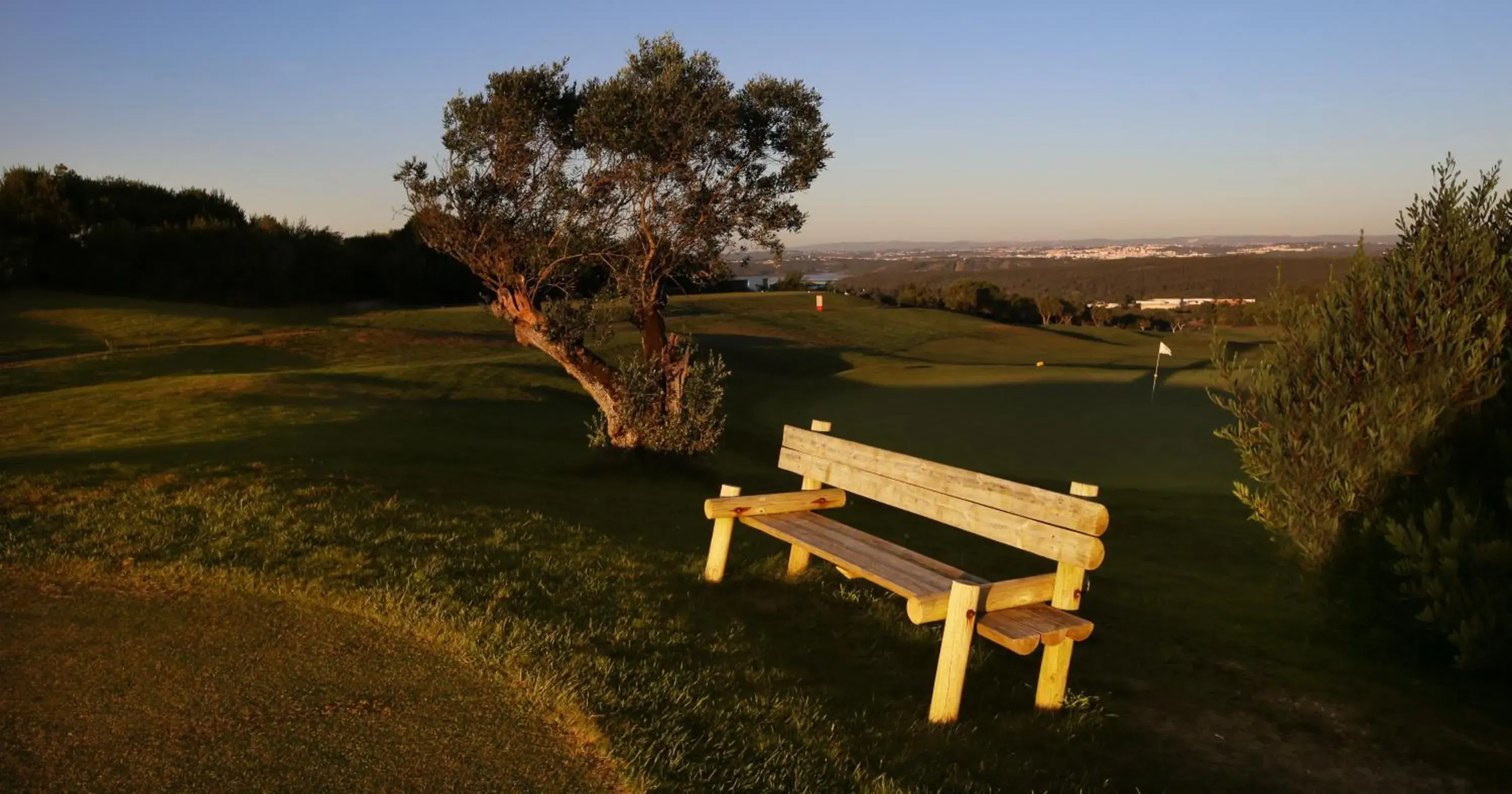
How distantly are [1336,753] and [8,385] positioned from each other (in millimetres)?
25587

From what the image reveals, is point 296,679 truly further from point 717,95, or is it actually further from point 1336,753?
point 717,95

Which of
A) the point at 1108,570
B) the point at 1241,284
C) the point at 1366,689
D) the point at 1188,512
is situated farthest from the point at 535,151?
the point at 1241,284

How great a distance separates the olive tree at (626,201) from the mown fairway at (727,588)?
1386 millimetres

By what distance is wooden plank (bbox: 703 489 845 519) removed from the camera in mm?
8227

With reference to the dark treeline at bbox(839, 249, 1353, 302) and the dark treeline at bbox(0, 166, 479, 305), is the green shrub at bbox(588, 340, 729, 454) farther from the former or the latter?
the dark treeline at bbox(839, 249, 1353, 302)

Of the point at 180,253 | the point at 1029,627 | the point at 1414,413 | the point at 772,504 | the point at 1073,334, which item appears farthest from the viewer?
the point at 1073,334

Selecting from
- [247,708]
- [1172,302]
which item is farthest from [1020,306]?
[247,708]

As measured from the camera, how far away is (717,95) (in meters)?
14.7

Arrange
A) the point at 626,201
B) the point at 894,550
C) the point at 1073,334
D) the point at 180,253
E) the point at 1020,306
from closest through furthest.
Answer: the point at 894,550
the point at 626,201
the point at 180,253
the point at 1073,334
the point at 1020,306

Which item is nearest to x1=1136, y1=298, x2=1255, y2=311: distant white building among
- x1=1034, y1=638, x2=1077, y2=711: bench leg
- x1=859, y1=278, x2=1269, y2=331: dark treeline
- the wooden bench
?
x1=859, y1=278, x2=1269, y2=331: dark treeline

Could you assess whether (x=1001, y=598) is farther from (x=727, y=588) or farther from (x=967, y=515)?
(x=727, y=588)

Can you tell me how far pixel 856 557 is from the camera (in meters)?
7.12

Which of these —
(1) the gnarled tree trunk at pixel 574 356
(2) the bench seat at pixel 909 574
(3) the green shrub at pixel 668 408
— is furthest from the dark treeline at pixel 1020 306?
(2) the bench seat at pixel 909 574

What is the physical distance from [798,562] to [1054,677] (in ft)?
9.99
